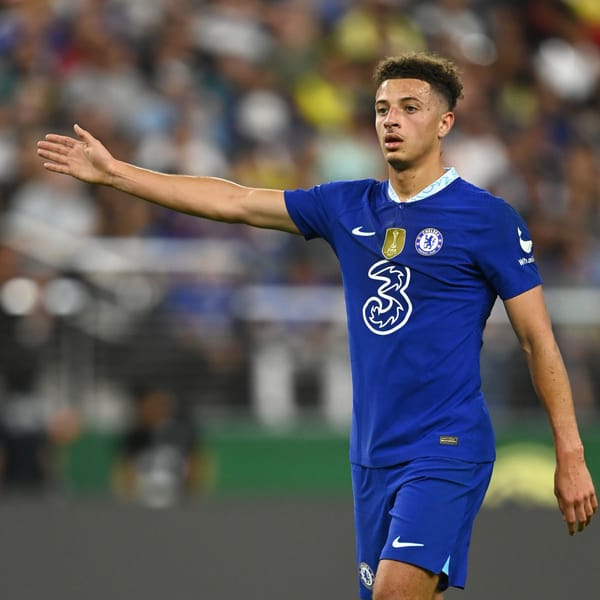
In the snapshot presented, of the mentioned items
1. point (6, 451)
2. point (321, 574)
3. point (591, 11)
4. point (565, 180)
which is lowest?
point (321, 574)

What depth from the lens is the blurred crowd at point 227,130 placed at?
31.9 feet

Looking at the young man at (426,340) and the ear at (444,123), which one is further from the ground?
the ear at (444,123)

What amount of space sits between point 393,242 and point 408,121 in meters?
0.42

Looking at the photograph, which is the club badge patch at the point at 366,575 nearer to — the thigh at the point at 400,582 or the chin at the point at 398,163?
the thigh at the point at 400,582

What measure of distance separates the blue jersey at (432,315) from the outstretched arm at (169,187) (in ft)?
1.44

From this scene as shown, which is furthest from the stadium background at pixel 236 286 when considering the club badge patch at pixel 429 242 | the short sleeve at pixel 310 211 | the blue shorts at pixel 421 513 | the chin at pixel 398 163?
the chin at pixel 398 163

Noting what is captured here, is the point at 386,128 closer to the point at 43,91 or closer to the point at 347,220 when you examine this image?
the point at 347,220

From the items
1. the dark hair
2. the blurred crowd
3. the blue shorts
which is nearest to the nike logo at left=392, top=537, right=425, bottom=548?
the blue shorts

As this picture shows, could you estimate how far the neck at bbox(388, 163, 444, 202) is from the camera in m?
4.61

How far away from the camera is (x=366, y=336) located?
4566mm

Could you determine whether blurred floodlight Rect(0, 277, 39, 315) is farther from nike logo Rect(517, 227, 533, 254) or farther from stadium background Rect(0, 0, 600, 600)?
nike logo Rect(517, 227, 533, 254)

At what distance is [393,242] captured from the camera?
180 inches

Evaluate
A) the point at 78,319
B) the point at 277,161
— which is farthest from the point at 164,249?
the point at 277,161

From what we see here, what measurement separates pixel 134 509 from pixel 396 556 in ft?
9.16
